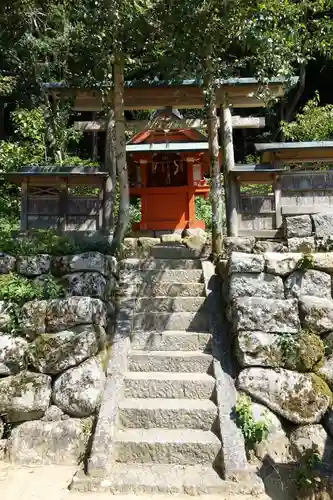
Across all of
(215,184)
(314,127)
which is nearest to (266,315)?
(215,184)

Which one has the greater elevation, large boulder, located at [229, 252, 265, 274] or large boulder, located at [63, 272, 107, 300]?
large boulder, located at [229, 252, 265, 274]

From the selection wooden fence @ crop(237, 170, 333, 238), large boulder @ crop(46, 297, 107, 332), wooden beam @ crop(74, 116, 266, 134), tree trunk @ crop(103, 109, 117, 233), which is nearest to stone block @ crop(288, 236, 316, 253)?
wooden fence @ crop(237, 170, 333, 238)

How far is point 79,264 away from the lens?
5898 mm

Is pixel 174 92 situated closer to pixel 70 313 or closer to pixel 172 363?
pixel 70 313

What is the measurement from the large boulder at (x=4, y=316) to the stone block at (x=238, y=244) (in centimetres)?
390

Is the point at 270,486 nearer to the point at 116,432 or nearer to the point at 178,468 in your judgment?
the point at 178,468

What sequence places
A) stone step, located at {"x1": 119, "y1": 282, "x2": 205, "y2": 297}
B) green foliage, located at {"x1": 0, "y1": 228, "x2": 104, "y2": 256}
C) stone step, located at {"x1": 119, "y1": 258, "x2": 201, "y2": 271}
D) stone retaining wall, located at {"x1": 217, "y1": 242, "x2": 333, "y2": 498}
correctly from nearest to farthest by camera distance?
stone retaining wall, located at {"x1": 217, "y1": 242, "x2": 333, "y2": 498}, green foliage, located at {"x1": 0, "y1": 228, "x2": 104, "y2": 256}, stone step, located at {"x1": 119, "y1": 282, "x2": 205, "y2": 297}, stone step, located at {"x1": 119, "y1": 258, "x2": 201, "y2": 271}

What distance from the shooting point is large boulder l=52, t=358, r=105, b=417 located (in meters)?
4.69

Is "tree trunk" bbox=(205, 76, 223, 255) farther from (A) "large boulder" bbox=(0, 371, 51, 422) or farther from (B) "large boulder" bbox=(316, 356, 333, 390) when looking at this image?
(A) "large boulder" bbox=(0, 371, 51, 422)

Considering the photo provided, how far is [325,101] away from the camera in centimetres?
2541

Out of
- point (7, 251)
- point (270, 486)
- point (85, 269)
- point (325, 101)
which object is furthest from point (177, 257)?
point (325, 101)

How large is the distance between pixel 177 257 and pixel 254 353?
130 inches

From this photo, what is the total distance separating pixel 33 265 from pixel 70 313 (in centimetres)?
106

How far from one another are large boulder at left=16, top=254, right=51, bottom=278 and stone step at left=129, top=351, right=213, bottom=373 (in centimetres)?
186
